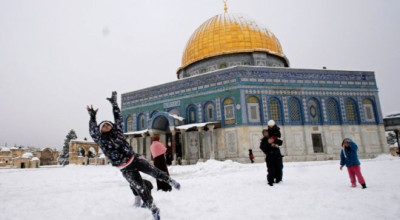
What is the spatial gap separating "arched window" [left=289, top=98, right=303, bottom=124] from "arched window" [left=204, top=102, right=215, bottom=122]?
6.45 m

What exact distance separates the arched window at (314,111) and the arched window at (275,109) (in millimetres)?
2697

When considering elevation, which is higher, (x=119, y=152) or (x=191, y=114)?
(x=191, y=114)

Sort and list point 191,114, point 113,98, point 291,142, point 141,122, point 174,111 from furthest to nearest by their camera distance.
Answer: point 141,122 → point 174,111 → point 191,114 → point 291,142 → point 113,98

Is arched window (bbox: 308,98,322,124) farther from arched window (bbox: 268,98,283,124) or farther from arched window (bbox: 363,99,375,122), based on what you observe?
arched window (bbox: 363,99,375,122)

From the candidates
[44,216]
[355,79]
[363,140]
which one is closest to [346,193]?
[44,216]

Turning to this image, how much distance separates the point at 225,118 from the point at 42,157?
38.0m

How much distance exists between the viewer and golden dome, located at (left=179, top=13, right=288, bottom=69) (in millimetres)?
23781

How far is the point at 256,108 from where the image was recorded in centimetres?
2002

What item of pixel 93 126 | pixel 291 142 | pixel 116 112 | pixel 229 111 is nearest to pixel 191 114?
pixel 229 111

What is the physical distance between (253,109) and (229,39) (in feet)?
26.5

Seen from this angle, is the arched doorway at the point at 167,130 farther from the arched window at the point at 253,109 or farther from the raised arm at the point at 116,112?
the raised arm at the point at 116,112

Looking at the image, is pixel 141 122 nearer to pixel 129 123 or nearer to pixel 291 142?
pixel 129 123

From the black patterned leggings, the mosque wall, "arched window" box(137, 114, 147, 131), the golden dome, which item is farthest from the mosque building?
the black patterned leggings

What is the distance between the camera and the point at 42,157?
43094mm
